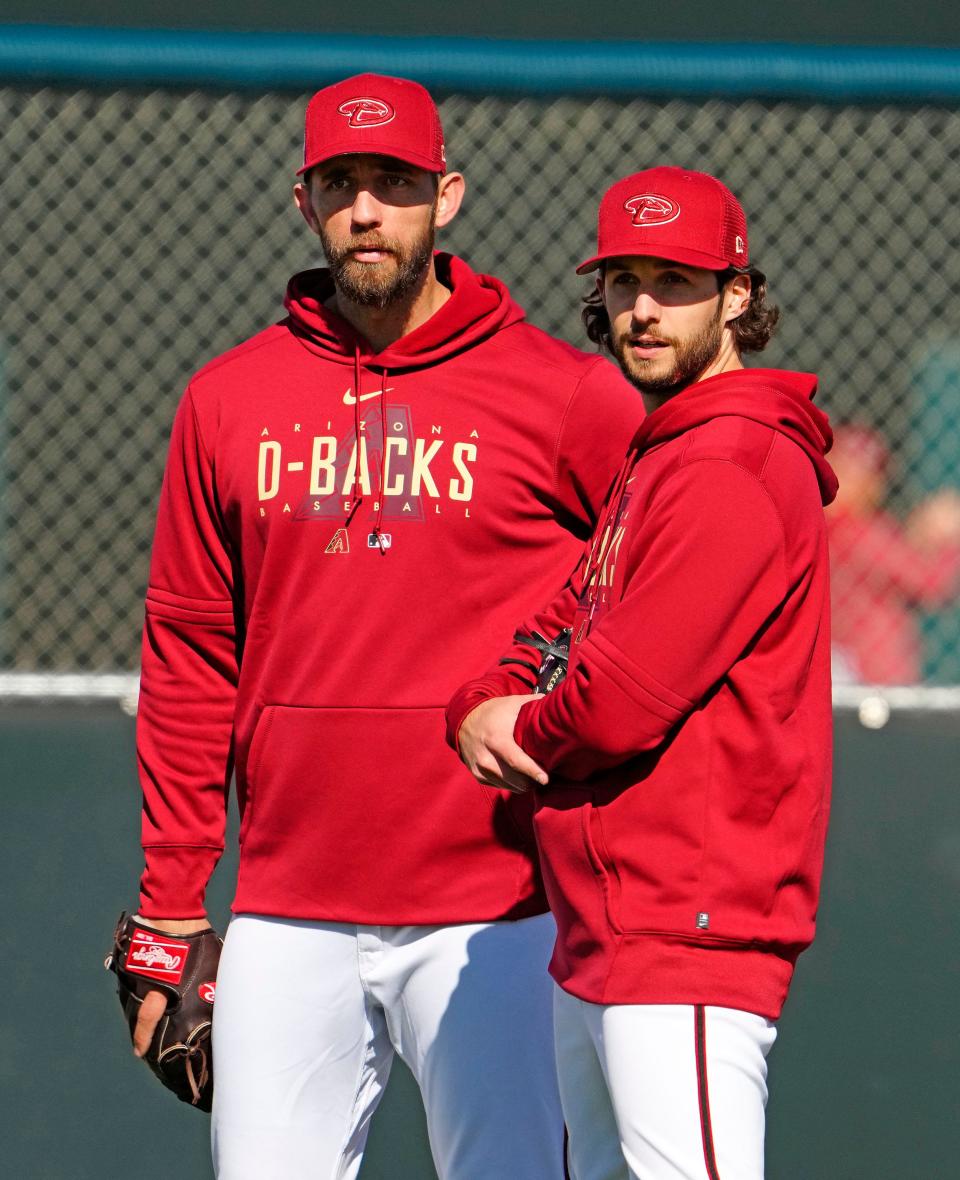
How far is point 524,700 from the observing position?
218cm

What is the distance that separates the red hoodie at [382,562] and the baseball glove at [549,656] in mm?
149

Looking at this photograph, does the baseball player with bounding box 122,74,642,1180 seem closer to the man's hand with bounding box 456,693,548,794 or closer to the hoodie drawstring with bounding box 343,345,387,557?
the hoodie drawstring with bounding box 343,345,387,557

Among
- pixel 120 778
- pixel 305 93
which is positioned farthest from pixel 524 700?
pixel 305 93

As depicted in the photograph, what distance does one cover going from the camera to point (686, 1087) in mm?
1979

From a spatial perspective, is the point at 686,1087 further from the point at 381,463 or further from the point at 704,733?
the point at 381,463

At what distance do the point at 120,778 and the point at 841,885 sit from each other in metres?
1.41

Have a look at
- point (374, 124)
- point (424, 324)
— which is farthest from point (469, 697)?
point (374, 124)

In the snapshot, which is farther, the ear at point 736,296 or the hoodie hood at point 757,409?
the ear at point 736,296

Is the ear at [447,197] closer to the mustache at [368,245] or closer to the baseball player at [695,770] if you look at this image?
the mustache at [368,245]

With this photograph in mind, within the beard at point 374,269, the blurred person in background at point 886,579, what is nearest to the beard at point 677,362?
the beard at point 374,269

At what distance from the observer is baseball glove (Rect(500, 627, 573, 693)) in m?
2.28

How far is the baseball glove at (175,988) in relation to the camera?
2637 millimetres

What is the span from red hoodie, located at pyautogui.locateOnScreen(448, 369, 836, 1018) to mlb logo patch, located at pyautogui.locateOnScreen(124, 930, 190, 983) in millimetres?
784

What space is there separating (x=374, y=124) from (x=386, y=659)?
2.55 feet
